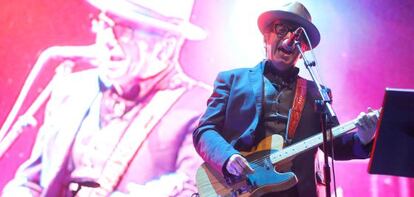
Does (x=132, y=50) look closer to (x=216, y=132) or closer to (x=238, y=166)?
(x=216, y=132)

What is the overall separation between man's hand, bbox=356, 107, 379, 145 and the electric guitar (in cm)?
2

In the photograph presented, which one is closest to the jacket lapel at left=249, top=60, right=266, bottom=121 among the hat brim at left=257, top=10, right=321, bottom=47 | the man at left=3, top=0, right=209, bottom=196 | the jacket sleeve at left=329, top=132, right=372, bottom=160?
the hat brim at left=257, top=10, right=321, bottom=47

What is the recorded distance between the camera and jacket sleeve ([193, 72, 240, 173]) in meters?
2.32

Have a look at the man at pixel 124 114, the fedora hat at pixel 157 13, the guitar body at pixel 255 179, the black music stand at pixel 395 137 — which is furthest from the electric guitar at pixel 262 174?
the fedora hat at pixel 157 13

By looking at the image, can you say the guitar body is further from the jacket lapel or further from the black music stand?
the black music stand

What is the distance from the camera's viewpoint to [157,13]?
3.71m

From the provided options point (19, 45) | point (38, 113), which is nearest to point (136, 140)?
point (38, 113)

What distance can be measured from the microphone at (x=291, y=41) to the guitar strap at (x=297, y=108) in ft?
0.72

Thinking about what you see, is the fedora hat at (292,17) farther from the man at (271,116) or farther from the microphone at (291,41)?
the microphone at (291,41)

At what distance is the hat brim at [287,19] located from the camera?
272cm

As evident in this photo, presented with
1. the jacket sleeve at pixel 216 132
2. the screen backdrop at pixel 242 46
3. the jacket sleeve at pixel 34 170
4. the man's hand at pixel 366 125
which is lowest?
the jacket sleeve at pixel 34 170

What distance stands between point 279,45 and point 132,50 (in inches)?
53.2

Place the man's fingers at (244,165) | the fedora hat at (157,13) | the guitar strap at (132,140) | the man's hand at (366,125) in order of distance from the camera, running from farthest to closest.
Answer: the fedora hat at (157,13) < the guitar strap at (132,140) < the man's hand at (366,125) < the man's fingers at (244,165)

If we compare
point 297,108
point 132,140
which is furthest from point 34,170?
point 297,108
